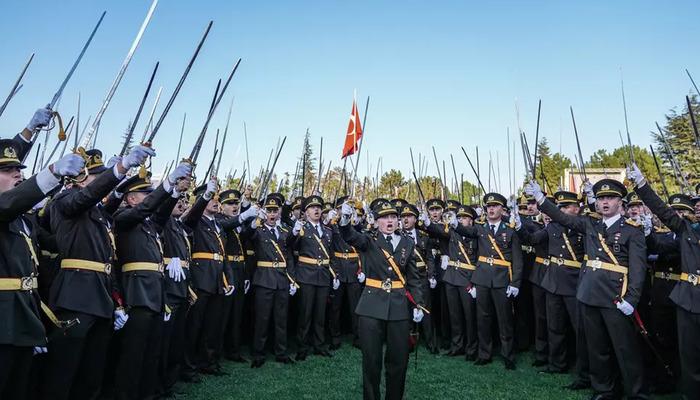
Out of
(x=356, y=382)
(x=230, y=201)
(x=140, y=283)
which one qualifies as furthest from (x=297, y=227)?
(x=140, y=283)

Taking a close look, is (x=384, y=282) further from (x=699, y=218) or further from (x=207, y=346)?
(x=699, y=218)

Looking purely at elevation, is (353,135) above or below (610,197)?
above

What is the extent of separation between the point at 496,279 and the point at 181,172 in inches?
233

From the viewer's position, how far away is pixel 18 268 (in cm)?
352

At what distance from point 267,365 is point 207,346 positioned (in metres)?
1.10

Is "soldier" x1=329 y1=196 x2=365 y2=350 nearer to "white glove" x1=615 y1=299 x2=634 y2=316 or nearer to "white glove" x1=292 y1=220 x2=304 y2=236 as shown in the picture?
A: "white glove" x1=292 y1=220 x2=304 y2=236

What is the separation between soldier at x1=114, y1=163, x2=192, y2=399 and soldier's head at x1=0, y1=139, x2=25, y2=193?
4.38ft

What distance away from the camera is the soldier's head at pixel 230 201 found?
8.51 m

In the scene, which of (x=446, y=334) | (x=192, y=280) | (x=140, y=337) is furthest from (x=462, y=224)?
(x=140, y=337)

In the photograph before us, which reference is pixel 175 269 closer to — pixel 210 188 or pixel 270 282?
pixel 210 188

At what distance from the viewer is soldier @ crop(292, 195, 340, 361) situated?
8.69 m

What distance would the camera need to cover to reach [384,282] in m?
5.68

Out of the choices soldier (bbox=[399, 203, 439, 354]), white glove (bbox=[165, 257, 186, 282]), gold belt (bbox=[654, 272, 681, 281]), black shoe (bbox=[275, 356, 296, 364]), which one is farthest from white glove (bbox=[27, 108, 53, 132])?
gold belt (bbox=[654, 272, 681, 281])

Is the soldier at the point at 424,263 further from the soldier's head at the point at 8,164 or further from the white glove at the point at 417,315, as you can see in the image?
the soldier's head at the point at 8,164
